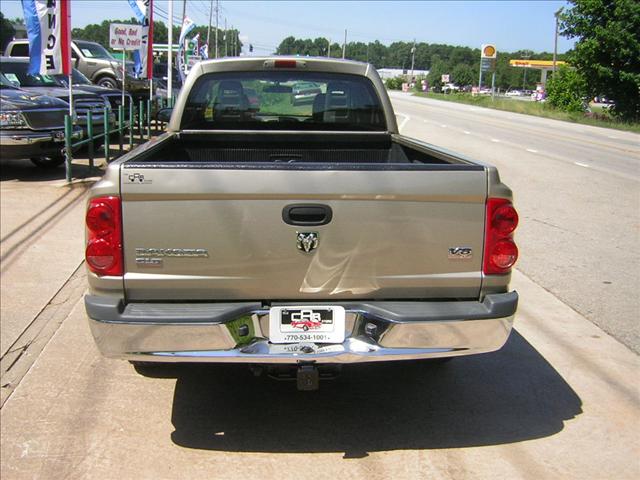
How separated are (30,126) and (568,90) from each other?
3840cm

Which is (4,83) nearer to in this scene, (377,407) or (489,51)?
(377,407)

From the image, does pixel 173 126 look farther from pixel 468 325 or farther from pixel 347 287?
pixel 468 325

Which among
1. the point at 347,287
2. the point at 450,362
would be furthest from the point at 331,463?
the point at 450,362

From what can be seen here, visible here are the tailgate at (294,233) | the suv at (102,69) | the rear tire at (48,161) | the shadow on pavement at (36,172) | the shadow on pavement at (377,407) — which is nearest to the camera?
the tailgate at (294,233)

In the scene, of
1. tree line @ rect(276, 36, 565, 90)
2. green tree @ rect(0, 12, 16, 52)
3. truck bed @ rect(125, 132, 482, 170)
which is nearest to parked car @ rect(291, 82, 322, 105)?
truck bed @ rect(125, 132, 482, 170)

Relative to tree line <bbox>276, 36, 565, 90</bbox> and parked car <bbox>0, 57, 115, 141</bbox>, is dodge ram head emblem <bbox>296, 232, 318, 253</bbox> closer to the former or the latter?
parked car <bbox>0, 57, 115, 141</bbox>

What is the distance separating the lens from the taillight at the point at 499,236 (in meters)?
3.38

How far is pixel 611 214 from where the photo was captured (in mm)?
10266

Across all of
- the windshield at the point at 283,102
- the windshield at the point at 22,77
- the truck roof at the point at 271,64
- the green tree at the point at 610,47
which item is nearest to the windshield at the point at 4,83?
the windshield at the point at 22,77

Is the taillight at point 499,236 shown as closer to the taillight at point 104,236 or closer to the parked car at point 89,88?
the taillight at point 104,236

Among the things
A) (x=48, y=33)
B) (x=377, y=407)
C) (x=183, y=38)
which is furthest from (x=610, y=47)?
(x=377, y=407)

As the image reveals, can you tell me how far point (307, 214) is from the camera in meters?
3.26

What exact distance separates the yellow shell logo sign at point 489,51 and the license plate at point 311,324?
267 feet

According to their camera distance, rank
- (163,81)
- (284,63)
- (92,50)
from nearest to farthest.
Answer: (284,63)
(92,50)
(163,81)
